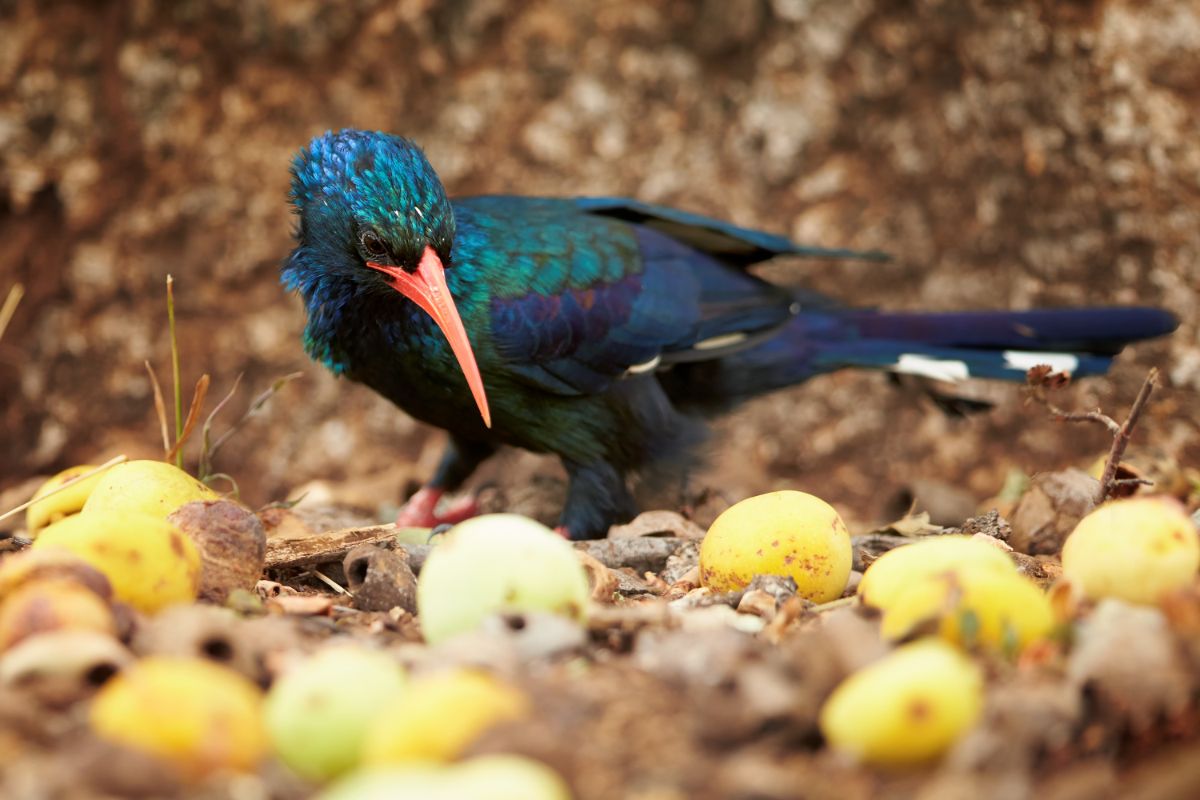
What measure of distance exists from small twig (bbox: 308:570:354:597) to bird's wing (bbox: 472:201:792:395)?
1.01 meters

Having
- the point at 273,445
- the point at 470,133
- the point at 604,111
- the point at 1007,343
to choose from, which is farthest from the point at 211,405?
the point at 1007,343

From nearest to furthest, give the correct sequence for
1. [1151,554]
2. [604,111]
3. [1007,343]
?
[1151,554]
[1007,343]
[604,111]

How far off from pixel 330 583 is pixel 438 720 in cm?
152

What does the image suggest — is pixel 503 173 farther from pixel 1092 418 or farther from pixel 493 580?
pixel 493 580

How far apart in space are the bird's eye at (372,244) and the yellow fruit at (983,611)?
195 centimetres

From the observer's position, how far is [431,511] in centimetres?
449

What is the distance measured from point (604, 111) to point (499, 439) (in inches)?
72.5

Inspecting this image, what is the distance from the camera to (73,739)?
1.67m

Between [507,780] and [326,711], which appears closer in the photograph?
[507,780]

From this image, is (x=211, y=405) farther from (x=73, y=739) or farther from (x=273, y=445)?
(x=73, y=739)

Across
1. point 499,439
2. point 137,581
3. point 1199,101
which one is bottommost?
point 499,439


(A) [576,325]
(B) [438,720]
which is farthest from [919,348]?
(B) [438,720]

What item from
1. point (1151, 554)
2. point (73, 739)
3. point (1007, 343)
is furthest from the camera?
point (1007, 343)

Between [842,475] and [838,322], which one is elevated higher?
[838,322]
